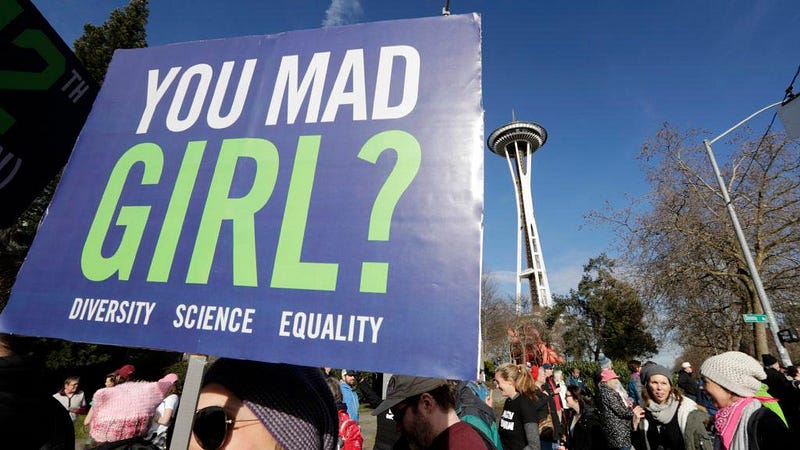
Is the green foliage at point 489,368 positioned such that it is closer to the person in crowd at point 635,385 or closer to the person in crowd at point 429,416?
the person in crowd at point 635,385

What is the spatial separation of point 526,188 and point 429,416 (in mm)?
56841

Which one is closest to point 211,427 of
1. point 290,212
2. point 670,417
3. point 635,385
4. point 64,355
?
point 290,212

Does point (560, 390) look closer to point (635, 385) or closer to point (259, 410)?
point (635, 385)

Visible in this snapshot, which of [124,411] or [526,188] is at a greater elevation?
[526,188]

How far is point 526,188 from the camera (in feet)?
184

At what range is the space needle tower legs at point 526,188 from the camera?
50.5 meters

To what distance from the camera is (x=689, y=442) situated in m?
4.07

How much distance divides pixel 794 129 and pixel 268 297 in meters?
10.0

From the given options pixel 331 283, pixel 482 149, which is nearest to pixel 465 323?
pixel 331 283

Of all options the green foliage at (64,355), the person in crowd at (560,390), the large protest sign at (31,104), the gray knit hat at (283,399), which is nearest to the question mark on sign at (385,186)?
the gray knit hat at (283,399)

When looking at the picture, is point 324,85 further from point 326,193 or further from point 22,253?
point 22,253

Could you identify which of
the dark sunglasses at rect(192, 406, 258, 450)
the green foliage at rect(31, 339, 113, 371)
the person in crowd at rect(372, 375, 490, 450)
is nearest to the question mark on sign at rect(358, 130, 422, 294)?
the dark sunglasses at rect(192, 406, 258, 450)

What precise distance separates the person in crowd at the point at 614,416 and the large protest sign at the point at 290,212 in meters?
5.27

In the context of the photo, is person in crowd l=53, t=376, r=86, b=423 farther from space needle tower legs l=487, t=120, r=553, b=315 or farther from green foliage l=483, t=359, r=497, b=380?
space needle tower legs l=487, t=120, r=553, b=315
